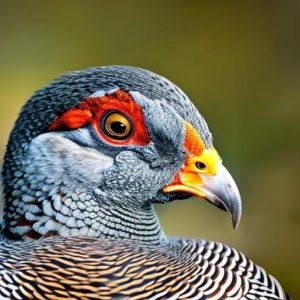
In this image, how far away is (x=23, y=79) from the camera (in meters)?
8.24

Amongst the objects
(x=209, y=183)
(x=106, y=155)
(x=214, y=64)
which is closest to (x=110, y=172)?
(x=106, y=155)

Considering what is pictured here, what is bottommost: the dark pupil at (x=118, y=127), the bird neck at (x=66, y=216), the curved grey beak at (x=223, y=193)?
the bird neck at (x=66, y=216)

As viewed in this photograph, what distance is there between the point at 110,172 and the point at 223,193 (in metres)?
0.44

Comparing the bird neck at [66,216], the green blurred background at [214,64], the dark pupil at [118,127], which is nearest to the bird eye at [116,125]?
the dark pupil at [118,127]

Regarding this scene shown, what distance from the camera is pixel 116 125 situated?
2918mm

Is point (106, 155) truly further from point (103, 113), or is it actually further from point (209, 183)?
point (209, 183)

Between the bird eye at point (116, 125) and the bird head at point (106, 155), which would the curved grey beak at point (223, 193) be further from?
the bird eye at point (116, 125)

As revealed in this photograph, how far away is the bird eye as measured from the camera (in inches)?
115

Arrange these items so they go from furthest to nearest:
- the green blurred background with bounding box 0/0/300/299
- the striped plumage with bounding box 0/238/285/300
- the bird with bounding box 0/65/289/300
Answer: the green blurred background with bounding box 0/0/300/299, the bird with bounding box 0/65/289/300, the striped plumage with bounding box 0/238/285/300

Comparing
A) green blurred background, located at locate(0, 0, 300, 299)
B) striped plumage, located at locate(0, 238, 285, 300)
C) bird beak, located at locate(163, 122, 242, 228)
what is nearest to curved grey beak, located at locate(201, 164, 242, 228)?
bird beak, located at locate(163, 122, 242, 228)

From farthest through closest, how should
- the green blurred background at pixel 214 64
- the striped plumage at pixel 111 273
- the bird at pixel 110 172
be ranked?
the green blurred background at pixel 214 64, the bird at pixel 110 172, the striped plumage at pixel 111 273

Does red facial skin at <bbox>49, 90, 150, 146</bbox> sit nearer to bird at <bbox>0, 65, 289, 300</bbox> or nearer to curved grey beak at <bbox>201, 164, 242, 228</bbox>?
bird at <bbox>0, 65, 289, 300</bbox>

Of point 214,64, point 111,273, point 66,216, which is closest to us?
point 111,273

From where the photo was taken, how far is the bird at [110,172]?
287 cm
